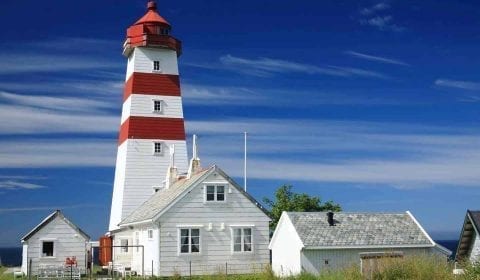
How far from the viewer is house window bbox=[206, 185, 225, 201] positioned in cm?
3750

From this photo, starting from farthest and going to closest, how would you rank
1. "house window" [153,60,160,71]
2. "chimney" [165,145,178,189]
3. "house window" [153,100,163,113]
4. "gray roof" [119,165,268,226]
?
"house window" [153,60,160,71] → "house window" [153,100,163,113] → "chimney" [165,145,178,189] → "gray roof" [119,165,268,226]

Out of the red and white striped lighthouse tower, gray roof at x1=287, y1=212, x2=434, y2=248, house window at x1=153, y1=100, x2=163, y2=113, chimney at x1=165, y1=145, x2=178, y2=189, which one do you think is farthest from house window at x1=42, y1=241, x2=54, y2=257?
gray roof at x1=287, y1=212, x2=434, y2=248

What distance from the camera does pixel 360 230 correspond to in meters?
38.2

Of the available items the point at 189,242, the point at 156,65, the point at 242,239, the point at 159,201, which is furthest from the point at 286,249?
the point at 156,65

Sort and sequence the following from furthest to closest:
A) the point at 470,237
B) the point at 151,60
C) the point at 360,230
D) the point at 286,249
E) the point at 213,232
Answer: the point at 151,60
the point at 286,249
the point at 360,230
the point at 213,232
the point at 470,237

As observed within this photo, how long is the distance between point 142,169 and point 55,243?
8574 mm

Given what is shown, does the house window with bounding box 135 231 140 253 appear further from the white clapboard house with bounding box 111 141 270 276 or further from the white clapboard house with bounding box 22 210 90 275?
the white clapboard house with bounding box 22 210 90 275

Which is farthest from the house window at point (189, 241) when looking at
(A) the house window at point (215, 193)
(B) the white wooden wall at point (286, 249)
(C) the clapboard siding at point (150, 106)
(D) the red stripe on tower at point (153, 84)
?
(D) the red stripe on tower at point (153, 84)

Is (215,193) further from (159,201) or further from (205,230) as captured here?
(159,201)

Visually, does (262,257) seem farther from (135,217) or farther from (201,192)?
(135,217)

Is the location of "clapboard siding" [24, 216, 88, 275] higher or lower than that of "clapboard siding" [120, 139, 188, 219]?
lower

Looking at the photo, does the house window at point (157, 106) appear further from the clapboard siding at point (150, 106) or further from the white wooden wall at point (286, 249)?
the white wooden wall at point (286, 249)

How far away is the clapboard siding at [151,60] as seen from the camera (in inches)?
1860

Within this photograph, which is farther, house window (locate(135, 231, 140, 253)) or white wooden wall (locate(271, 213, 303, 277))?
house window (locate(135, 231, 140, 253))
